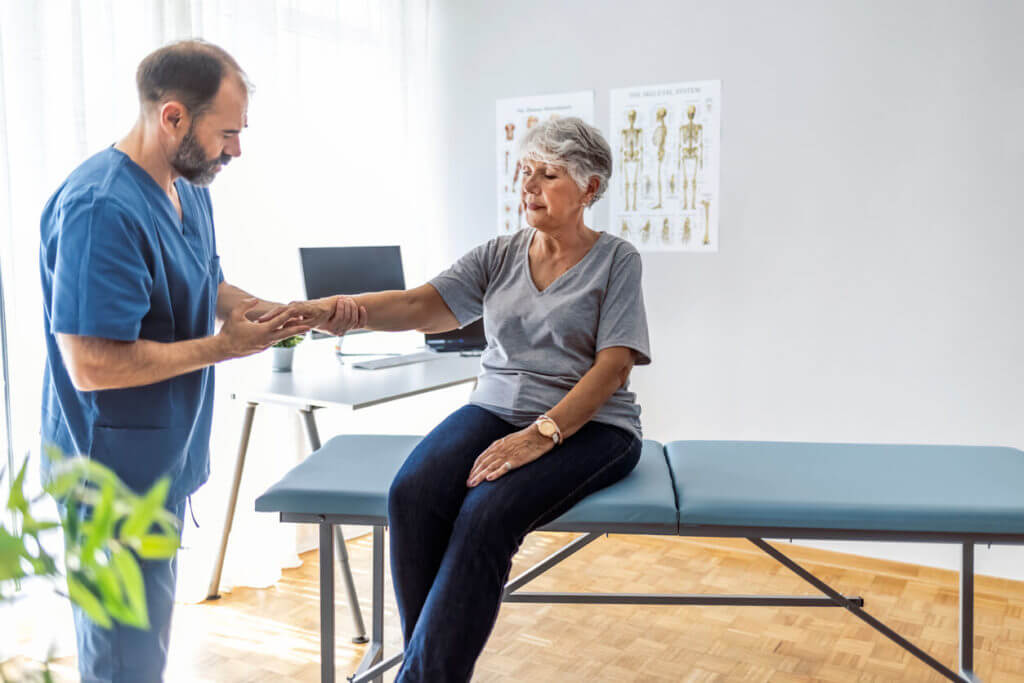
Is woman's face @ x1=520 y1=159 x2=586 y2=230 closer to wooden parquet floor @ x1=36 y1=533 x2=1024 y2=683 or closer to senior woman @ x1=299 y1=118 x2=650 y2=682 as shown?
senior woman @ x1=299 y1=118 x2=650 y2=682

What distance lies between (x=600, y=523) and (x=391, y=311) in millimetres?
669

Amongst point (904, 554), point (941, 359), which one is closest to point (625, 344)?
point (941, 359)

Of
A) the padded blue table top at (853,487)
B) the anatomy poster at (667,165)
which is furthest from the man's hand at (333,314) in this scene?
the anatomy poster at (667,165)

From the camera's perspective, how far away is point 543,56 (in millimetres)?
3605

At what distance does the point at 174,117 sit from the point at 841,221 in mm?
2367

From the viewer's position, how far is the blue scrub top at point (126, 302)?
1.37 metres

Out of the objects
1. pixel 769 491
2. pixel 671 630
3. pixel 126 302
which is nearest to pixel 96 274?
pixel 126 302

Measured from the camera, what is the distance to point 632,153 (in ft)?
11.3

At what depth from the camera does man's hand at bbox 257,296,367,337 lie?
1938mm

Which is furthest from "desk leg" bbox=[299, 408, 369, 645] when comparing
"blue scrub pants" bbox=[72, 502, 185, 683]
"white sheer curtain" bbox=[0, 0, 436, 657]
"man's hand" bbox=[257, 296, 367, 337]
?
"blue scrub pants" bbox=[72, 502, 185, 683]

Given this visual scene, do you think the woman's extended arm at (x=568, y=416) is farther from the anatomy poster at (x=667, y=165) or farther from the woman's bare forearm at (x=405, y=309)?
the anatomy poster at (x=667, y=165)

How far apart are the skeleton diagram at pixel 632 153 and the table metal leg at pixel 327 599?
2.02 m

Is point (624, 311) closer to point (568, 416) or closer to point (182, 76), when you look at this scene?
point (568, 416)

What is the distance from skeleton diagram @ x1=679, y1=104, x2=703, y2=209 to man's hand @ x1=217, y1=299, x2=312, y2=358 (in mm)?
1962
